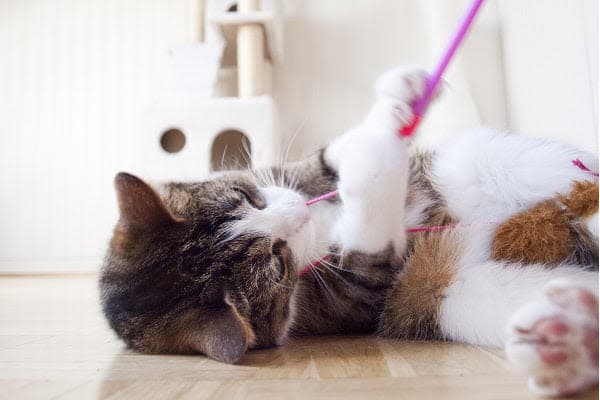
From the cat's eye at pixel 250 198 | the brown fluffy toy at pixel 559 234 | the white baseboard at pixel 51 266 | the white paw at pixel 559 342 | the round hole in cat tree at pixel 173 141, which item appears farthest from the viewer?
the white baseboard at pixel 51 266

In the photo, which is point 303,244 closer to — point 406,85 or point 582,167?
point 406,85

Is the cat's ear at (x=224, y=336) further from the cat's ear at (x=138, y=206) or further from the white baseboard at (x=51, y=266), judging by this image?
the white baseboard at (x=51, y=266)

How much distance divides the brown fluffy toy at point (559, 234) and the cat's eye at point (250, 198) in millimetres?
438

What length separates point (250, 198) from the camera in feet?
3.26

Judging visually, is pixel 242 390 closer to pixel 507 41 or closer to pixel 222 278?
pixel 222 278

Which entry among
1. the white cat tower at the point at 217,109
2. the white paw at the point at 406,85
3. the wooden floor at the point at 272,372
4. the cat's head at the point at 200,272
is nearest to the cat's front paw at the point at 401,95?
the white paw at the point at 406,85

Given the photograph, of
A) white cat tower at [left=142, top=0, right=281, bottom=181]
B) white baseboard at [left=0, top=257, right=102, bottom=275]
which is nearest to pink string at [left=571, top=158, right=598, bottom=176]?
white cat tower at [left=142, top=0, right=281, bottom=181]

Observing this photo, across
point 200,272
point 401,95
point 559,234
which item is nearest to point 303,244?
point 200,272

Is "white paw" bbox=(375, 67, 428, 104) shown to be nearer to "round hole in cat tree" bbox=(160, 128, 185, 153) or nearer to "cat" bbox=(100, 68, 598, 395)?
"cat" bbox=(100, 68, 598, 395)

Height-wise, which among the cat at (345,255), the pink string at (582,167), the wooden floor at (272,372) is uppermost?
the pink string at (582,167)

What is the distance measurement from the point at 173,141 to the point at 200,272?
1510 mm

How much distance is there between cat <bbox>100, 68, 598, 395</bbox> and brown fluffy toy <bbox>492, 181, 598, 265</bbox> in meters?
0.02

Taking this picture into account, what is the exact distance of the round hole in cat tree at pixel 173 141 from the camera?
2246 mm

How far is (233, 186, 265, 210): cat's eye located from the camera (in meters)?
0.98
